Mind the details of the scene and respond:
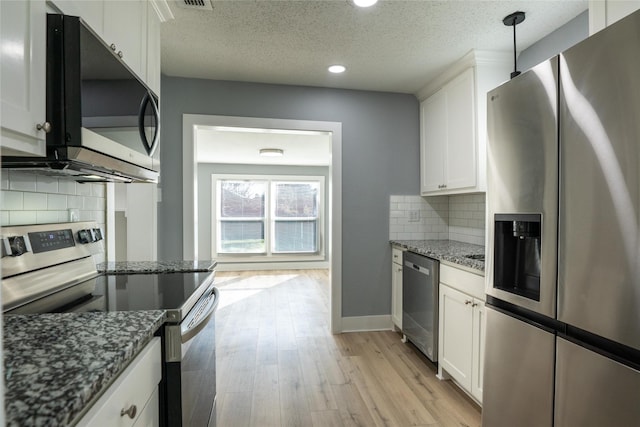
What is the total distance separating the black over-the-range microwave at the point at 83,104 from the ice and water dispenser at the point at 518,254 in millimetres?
1596

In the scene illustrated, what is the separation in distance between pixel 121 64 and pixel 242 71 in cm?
165

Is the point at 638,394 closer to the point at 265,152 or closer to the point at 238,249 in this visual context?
the point at 265,152

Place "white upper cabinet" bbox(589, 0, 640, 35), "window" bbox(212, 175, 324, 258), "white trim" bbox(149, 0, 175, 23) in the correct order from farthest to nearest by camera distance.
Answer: "window" bbox(212, 175, 324, 258) < "white trim" bbox(149, 0, 175, 23) < "white upper cabinet" bbox(589, 0, 640, 35)

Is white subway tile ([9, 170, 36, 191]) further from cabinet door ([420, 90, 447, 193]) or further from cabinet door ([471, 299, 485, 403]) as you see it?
Answer: cabinet door ([420, 90, 447, 193])

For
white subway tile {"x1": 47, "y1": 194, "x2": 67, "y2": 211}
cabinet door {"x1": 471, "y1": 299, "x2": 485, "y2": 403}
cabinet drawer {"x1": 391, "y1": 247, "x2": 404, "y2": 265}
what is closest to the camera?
white subway tile {"x1": 47, "y1": 194, "x2": 67, "y2": 211}

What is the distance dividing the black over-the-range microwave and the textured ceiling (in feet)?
3.22

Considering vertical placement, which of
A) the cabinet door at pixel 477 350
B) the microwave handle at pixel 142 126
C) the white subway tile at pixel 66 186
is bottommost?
the cabinet door at pixel 477 350

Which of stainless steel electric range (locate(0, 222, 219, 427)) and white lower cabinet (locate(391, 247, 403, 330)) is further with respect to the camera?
white lower cabinet (locate(391, 247, 403, 330))

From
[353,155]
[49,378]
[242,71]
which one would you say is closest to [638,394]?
[49,378]

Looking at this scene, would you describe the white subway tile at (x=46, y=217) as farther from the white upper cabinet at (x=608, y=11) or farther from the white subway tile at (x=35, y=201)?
the white upper cabinet at (x=608, y=11)

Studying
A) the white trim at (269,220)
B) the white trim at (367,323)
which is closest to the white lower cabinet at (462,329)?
the white trim at (367,323)

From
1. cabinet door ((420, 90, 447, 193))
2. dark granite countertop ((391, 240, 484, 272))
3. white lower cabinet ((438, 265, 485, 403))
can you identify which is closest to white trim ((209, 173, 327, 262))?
cabinet door ((420, 90, 447, 193))

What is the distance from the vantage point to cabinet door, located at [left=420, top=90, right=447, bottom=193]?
116 inches

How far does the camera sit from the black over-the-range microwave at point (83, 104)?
1014 millimetres
